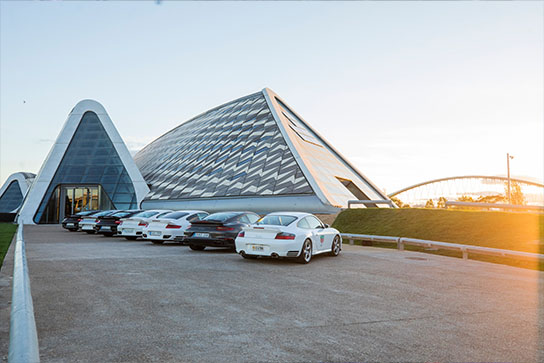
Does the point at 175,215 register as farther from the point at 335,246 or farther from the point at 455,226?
the point at 455,226

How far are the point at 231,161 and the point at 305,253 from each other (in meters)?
25.7

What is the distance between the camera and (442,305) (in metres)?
7.14

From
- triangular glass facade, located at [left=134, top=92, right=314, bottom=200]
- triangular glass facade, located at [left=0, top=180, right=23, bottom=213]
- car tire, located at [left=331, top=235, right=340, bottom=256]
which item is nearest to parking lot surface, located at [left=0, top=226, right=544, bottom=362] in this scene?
car tire, located at [left=331, top=235, right=340, bottom=256]

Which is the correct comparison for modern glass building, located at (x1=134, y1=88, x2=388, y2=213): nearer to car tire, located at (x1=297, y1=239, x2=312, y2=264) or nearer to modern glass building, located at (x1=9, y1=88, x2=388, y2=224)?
modern glass building, located at (x1=9, y1=88, x2=388, y2=224)

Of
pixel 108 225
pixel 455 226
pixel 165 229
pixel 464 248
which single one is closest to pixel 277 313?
pixel 464 248

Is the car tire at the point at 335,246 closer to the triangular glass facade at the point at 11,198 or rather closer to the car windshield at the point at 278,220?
the car windshield at the point at 278,220

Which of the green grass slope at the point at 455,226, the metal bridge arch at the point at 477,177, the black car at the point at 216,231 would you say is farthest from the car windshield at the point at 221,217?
the metal bridge arch at the point at 477,177

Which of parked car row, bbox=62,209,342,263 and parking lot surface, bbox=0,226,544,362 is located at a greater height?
parked car row, bbox=62,209,342,263

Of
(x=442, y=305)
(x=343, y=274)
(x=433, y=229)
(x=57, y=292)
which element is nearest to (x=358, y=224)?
(x=433, y=229)

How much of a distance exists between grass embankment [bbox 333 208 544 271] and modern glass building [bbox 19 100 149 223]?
25145 millimetres

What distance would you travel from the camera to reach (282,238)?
461 inches

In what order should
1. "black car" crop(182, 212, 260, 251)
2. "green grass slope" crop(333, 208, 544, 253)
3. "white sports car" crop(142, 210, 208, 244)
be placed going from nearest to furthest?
"black car" crop(182, 212, 260, 251) < "green grass slope" crop(333, 208, 544, 253) < "white sports car" crop(142, 210, 208, 244)

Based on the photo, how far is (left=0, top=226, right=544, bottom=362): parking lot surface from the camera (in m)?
4.64

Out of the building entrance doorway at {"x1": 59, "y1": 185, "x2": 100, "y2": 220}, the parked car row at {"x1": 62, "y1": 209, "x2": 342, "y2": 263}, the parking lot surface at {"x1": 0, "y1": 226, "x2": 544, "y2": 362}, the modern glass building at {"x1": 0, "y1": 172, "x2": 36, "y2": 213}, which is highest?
the modern glass building at {"x1": 0, "y1": 172, "x2": 36, "y2": 213}
